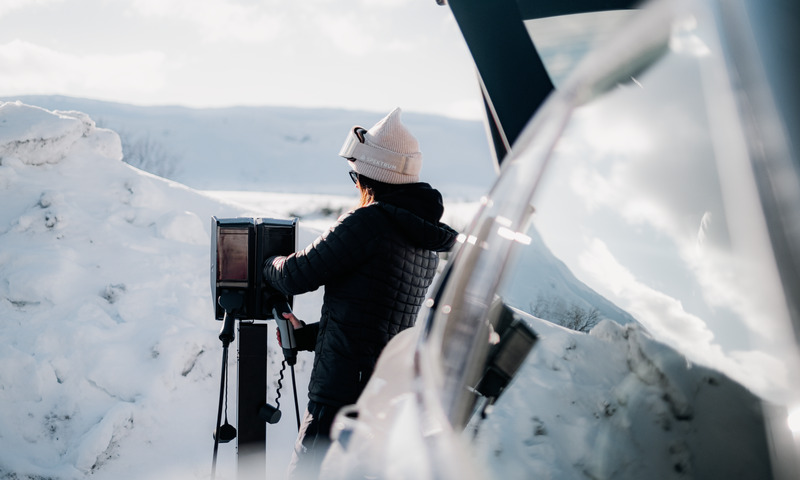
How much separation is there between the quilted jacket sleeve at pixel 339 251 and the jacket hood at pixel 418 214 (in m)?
0.06

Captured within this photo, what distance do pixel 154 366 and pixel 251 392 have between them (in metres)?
1.77

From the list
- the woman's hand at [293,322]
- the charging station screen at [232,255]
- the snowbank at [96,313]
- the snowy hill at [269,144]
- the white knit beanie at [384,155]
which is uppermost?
the white knit beanie at [384,155]

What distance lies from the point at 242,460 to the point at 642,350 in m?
2.16

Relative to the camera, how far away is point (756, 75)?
94cm

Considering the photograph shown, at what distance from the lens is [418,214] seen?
2121 mm

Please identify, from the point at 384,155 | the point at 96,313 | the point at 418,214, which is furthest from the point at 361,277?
the point at 96,313

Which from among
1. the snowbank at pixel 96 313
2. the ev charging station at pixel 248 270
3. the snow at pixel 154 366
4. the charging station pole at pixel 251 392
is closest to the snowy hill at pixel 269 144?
the snowbank at pixel 96 313

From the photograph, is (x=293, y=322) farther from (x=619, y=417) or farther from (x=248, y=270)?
(x=619, y=417)

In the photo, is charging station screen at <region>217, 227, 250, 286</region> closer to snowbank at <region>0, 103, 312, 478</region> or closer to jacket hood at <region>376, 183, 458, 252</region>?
jacket hood at <region>376, 183, 458, 252</region>

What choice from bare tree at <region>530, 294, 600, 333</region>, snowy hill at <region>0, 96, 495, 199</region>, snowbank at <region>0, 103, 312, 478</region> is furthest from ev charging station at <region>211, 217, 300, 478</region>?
snowy hill at <region>0, 96, 495, 199</region>

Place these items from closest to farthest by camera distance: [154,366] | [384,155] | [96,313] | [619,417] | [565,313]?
[619,417]
[565,313]
[384,155]
[154,366]
[96,313]

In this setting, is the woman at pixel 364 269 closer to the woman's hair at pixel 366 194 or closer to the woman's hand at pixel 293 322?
the woman's hair at pixel 366 194

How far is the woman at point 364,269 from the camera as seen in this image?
6.58ft

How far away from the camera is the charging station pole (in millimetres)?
2678
